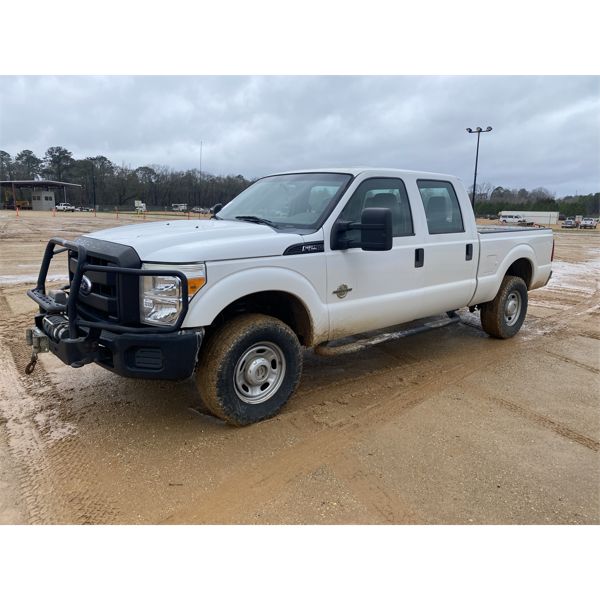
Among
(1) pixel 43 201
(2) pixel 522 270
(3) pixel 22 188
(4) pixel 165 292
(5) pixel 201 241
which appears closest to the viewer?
(4) pixel 165 292

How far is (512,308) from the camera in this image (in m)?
6.55

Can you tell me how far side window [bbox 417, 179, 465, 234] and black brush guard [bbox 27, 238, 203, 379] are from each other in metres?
2.86

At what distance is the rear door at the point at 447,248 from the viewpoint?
505cm

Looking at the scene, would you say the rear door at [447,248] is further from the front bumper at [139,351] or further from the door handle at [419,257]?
the front bumper at [139,351]

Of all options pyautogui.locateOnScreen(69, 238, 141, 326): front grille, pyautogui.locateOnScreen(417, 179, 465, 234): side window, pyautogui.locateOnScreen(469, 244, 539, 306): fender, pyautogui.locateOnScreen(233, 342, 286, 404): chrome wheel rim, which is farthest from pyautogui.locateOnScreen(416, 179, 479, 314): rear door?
pyautogui.locateOnScreen(69, 238, 141, 326): front grille

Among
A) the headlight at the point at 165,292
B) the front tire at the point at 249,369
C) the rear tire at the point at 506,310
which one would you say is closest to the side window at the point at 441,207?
the rear tire at the point at 506,310

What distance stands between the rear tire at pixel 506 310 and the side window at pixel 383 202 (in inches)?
82.0

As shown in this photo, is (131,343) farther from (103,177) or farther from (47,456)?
(103,177)

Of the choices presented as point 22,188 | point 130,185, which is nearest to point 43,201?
point 22,188

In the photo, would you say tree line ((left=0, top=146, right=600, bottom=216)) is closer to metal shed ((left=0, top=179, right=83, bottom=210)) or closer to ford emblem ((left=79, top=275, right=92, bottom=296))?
metal shed ((left=0, top=179, right=83, bottom=210))

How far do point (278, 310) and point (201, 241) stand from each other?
3.23 feet

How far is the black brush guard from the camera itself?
329 cm

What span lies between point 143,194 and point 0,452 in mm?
96893

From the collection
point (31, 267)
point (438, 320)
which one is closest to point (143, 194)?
point (31, 267)
